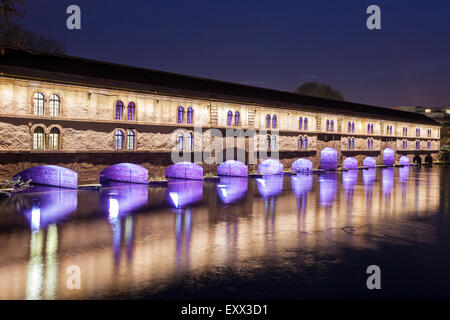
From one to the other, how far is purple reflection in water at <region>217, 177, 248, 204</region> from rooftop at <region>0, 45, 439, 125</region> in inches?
329

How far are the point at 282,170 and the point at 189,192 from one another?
19.5 m

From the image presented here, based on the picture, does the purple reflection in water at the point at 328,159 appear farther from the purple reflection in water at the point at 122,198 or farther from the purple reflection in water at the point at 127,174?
the purple reflection in water at the point at 122,198

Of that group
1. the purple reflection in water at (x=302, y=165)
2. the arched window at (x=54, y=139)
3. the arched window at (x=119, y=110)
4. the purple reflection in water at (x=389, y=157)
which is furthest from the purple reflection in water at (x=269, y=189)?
the purple reflection in water at (x=389, y=157)

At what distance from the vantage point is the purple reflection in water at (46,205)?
743 inches

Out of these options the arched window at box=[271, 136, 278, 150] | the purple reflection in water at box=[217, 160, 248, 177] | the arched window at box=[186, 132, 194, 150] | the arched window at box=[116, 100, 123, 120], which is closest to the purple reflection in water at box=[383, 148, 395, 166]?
the arched window at box=[271, 136, 278, 150]

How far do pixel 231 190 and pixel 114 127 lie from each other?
1019cm

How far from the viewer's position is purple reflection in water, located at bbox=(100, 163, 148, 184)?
3456cm

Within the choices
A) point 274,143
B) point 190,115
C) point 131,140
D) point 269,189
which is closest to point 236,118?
point 190,115

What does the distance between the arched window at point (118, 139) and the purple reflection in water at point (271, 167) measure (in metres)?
17.7

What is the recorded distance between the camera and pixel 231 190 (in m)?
31.5
